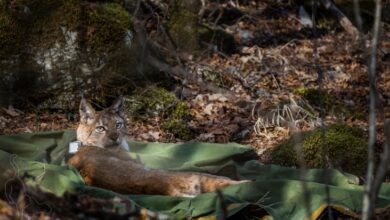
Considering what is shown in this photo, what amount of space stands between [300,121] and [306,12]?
17.3 feet

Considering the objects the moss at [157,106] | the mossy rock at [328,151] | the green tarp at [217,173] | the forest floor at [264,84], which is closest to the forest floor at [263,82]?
the forest floor at [264,84]

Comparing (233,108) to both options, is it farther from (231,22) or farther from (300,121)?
(231,22)

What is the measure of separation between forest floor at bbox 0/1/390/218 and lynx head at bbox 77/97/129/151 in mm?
1047

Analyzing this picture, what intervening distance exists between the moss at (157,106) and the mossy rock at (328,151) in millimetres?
1724

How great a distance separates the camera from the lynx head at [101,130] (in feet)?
21.3

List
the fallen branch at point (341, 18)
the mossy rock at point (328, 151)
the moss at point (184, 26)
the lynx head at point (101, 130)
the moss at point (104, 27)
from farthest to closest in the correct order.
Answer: the fallen branch at point (341, 18), the moss at point (184, 26), the moss at point (104, 27), the mossy rock at point (328, 151), the lynx head at point (101, 130)

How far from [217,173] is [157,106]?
311cm

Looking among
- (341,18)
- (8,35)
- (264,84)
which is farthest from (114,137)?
(341,18)

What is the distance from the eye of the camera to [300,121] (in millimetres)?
8344

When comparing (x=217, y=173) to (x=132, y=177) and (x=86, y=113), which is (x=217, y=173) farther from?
(x=86, y=113)

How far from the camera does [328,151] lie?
682cm

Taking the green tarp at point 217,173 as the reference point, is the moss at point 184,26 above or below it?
above

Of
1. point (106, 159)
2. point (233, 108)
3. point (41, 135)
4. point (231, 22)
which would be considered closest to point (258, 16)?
point (231, 22)

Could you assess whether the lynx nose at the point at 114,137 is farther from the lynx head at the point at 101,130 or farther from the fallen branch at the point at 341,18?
the fallen branch at the point at 341,18
